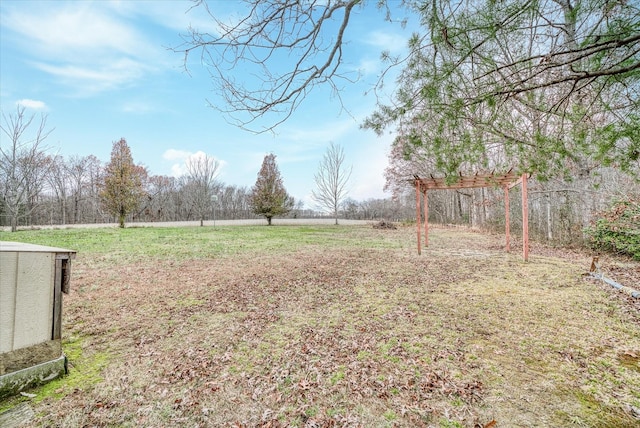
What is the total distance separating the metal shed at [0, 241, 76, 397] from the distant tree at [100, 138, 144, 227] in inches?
788

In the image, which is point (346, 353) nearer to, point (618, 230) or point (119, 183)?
point (618, 230)

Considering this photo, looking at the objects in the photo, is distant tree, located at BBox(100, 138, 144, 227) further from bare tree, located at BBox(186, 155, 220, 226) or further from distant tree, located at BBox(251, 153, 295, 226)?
distant tree, located at BBox(251, 153, 295, 226)

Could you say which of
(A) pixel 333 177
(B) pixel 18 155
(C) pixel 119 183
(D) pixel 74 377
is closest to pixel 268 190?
(A) pixel 333 177

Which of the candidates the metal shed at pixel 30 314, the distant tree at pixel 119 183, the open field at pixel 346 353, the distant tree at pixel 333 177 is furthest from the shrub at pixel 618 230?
the distant tree at pixel 119 183

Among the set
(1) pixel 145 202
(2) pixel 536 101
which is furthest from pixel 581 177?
(1) pixel 145 202

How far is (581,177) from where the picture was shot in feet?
Result: 21.8

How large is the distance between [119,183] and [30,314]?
20.3 meters

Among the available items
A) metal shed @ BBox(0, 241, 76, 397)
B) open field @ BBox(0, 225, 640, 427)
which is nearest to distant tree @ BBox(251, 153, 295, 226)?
open field @ BBox(0, 225, 640, 427)

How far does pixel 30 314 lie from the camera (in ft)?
6.74

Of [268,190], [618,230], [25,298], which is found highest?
[268,190]

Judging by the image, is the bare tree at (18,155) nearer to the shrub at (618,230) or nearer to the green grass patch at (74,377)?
the green grass patch at (74,377)

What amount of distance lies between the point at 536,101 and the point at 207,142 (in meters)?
25.1

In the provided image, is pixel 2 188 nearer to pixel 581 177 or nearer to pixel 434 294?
pixel 434 294

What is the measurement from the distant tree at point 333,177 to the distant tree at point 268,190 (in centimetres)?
405
